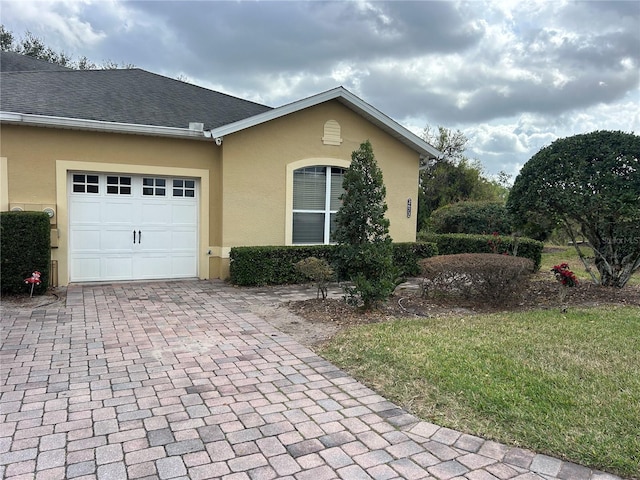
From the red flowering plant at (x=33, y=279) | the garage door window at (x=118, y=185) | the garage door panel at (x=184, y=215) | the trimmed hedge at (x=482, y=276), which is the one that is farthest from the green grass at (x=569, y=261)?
the red flowering plant at (x=33, y=279)

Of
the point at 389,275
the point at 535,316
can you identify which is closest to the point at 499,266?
the point at 535,316

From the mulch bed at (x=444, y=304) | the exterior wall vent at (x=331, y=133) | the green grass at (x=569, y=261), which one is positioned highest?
the exterior wall vent at (x=331, y=133)

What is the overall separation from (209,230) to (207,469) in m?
7.66

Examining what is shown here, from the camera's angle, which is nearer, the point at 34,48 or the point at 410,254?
the point at 410,254

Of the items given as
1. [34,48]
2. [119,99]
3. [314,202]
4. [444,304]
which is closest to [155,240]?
[119,99]

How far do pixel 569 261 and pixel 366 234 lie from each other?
11.2 meters

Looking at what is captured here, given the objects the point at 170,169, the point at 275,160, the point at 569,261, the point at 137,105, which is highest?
the point at 137,105

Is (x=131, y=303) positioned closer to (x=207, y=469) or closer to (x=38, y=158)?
(x=38, y=158)

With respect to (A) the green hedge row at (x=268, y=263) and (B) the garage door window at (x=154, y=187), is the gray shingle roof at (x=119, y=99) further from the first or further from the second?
(A) the green hedge row at (x=268, y=263)

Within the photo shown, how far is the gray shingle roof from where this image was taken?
8.64 meters

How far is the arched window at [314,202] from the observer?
10328 millimetres

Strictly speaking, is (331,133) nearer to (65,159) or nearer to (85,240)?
(65,159)

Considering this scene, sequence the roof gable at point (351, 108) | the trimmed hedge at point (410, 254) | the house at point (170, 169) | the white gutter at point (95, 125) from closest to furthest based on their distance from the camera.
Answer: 1. the white gutter at point (95, 125)
2. the house at point (170, 169)
3. the roof gable at point (351, 108)
4. the trimmed hedge at point (410, 254)

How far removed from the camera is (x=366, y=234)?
6707 millimetres
